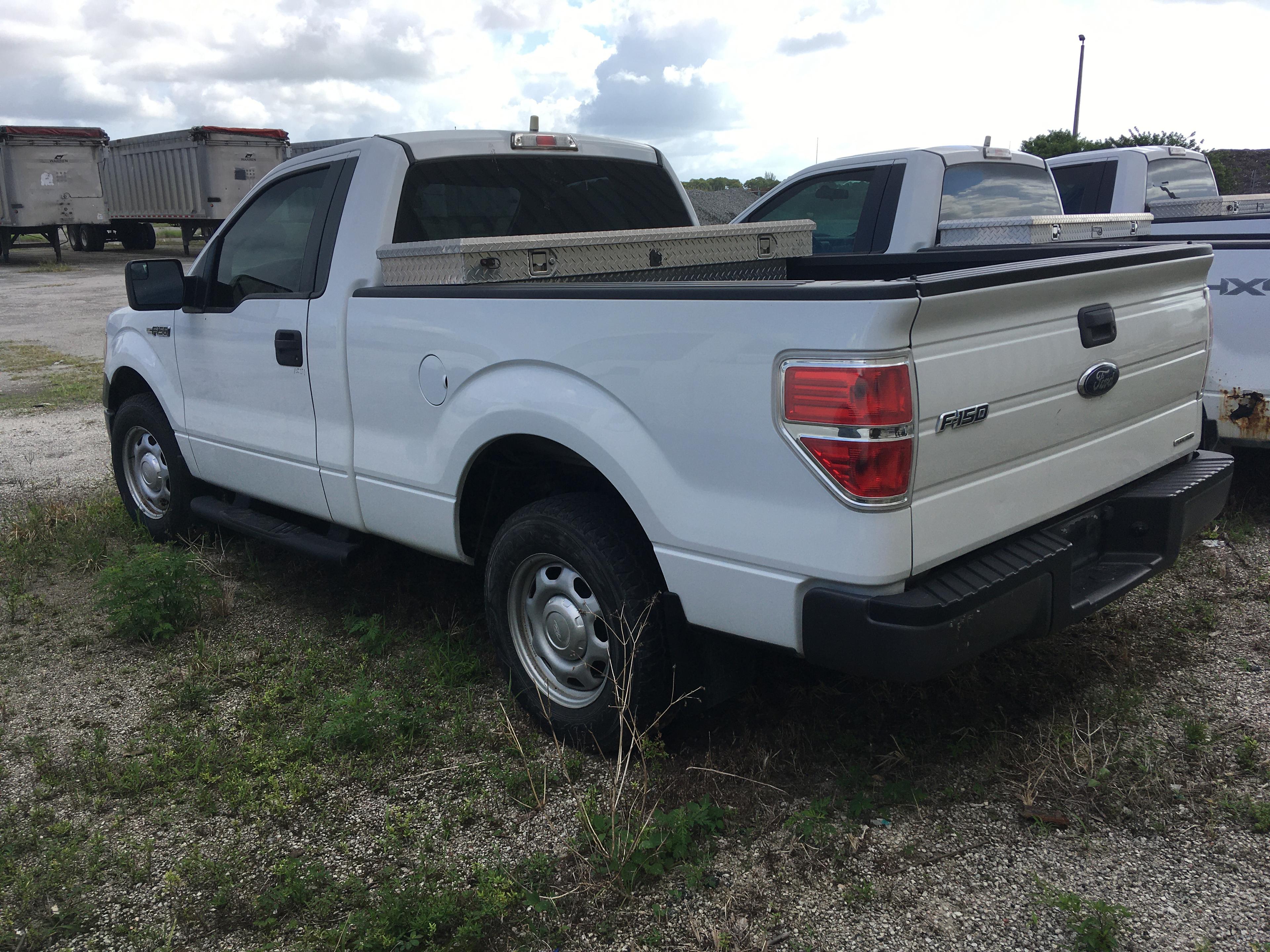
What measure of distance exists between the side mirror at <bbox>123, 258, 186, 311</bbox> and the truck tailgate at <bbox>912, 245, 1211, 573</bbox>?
12.5 feet

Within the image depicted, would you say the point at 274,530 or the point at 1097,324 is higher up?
the point at 1097,324

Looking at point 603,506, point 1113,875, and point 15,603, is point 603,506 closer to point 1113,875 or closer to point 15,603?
point 1113,875

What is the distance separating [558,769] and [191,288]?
121 inches

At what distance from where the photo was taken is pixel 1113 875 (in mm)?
2715

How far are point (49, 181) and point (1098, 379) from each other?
3148 cm

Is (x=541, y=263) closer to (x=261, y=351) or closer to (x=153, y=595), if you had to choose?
(x=261, y=351)

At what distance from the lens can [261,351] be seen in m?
4.58

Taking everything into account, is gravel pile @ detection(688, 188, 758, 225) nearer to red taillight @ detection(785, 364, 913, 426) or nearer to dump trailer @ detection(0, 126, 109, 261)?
dump trailer @ detection(0, 126, 109, 261)

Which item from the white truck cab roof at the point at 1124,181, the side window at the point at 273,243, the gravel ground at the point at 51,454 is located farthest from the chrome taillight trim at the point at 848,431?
the white truck cab roof at the point at 1124,181

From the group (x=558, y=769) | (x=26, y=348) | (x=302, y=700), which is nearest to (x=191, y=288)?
(x=302, y=700)

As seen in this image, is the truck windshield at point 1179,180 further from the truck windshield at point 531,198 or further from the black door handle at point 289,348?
the black door handle at point 289,348

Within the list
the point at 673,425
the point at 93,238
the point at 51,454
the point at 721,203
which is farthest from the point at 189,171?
the point at 673,425

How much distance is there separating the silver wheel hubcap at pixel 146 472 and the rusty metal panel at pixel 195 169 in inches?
837

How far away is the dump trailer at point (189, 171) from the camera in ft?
83.5
